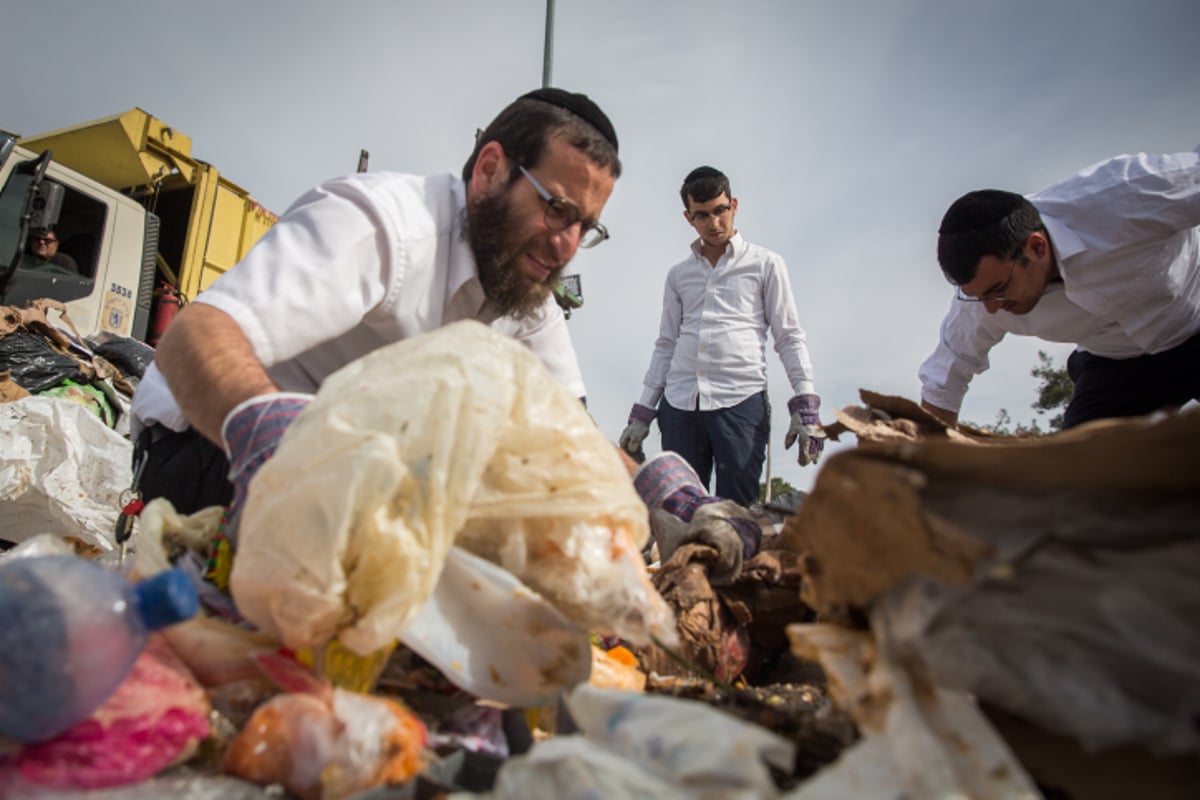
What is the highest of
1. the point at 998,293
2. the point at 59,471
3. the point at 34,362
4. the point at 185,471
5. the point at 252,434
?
the point at 998,293

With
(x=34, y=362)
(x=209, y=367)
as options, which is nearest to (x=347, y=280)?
(x=209, y=367)

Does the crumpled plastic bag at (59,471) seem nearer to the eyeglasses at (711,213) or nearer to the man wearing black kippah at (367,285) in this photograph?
the man wearing black kippah at (367,285)

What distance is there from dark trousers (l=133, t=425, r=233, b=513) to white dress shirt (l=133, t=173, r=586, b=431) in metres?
0.06

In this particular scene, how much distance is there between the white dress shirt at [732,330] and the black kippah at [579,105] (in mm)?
2207

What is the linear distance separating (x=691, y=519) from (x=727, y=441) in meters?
2.54

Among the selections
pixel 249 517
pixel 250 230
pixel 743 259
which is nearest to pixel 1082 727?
pixel 249 517

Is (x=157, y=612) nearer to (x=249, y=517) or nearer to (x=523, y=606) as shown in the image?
(x=249, y=517)

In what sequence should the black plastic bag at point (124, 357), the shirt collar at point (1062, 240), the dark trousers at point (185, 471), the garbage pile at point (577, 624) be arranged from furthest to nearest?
1. the black plastic bag at point (124, 357)
2. the shirt collar at point (1062, 240)
3. the dark trousers at point (185, 471)
4. the garbage pile at point (577, 624)

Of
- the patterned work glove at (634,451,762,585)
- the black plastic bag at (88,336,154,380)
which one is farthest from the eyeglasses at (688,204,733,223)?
the black plastic bag at (88,336,154,380)

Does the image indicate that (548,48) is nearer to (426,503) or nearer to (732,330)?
(732,330)

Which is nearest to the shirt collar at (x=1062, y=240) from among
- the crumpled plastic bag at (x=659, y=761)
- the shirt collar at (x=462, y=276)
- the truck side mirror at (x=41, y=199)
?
the shirt collar at (x=462, y=276)

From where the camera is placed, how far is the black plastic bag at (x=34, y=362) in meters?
3.93

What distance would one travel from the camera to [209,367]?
1.23m

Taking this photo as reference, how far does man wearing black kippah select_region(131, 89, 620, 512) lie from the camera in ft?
4.11
